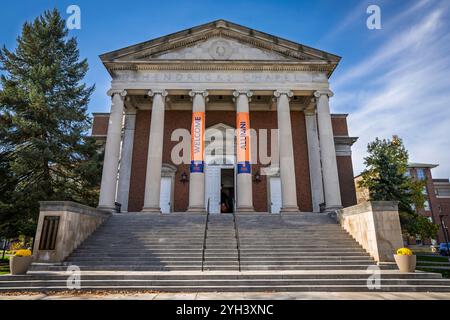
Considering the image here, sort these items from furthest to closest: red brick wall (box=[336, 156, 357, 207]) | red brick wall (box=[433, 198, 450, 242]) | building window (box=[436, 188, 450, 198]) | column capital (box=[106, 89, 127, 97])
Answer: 1. building window (box=[436, 188, 450, 198])
2. red brick wall (box=[433, 198, 450, 242])
3. red brick wall (box=[336, 156, 357, 207])
4. column capital (box=[106, 89, 127, 97])

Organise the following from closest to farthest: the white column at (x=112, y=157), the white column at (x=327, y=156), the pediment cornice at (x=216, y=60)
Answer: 1. the white column at (x=112, y=157)
2. the white column at (x=327, y=156)
3. the pediment cornice at (x=216, y=60)

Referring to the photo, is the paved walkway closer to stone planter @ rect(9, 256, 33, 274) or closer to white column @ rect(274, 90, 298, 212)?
stone planter @ rect(9, 256, 33, 274)

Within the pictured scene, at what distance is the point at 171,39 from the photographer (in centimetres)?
1788

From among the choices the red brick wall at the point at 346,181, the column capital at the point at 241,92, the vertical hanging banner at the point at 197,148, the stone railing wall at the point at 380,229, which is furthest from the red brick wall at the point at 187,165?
the stone railing wall at the point at 380,229

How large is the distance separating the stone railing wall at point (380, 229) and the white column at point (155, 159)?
10.0 metres

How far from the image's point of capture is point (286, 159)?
52.1 feet

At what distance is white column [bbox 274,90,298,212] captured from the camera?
15.3 m

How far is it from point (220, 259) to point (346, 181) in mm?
14529

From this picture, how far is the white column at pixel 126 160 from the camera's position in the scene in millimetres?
18156

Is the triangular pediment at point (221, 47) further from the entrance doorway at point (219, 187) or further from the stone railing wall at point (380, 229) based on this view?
the stone railing wall at point (380, 229)

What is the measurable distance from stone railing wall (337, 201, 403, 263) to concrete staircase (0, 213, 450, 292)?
48 centimetres

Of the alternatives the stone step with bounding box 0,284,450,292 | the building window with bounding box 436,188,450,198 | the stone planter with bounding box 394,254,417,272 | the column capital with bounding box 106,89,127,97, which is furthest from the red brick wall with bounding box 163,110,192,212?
the building window with bounding box 436,188,450,198

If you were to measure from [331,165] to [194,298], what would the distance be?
12121mm

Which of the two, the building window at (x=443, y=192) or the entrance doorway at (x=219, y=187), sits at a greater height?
the building window at (x=443, y=192)
